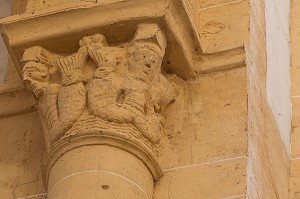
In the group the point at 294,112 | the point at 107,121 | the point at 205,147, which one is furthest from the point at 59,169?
the point at 294,112

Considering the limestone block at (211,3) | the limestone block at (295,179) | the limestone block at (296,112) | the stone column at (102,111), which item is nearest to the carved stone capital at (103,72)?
the stone column at (102,111)

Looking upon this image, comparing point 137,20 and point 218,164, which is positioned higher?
point 137,20

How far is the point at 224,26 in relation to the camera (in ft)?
13.8

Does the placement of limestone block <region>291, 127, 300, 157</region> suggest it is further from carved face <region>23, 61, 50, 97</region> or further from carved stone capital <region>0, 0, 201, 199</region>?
carved face <region>23, 61, 50, 97</region>

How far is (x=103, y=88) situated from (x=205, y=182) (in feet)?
1.34

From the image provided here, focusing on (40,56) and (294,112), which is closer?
(40,56)

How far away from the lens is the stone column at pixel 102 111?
3.63 m

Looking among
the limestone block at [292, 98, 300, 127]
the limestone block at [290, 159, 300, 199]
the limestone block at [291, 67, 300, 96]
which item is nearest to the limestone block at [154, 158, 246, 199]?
the limestone block at [290, 159, 300, 199]

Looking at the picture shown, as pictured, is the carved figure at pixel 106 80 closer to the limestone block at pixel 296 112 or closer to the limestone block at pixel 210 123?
the limestone block at pixel 210 123

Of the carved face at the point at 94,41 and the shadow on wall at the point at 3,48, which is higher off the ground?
the shadow on wall at the point at 3,48

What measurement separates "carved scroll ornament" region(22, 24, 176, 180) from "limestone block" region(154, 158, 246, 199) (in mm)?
122

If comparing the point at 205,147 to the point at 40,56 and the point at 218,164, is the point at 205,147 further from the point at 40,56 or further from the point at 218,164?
the point at 40,56

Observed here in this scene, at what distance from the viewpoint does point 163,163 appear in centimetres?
382

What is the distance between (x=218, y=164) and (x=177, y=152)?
16cm
